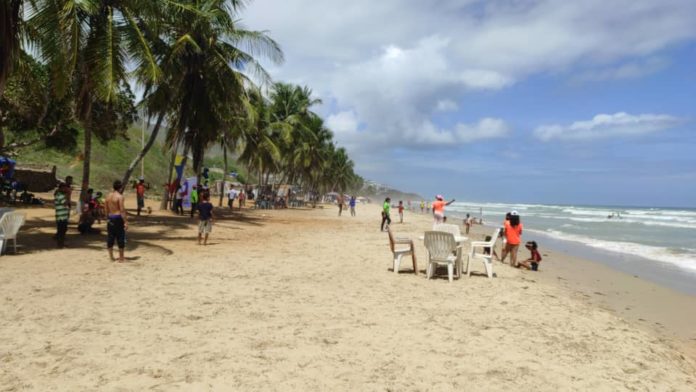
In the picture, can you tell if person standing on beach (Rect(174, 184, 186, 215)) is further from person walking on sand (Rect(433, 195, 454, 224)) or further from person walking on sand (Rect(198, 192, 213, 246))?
person walking on sand (Rect(433, 195, 454, 224))

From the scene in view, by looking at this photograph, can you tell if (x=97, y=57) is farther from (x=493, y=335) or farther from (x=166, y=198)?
(x=166, y=198)

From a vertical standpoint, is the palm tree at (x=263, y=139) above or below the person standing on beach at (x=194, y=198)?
above

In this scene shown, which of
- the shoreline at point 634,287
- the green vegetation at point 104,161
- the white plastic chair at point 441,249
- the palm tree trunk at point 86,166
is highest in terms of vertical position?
the green vegetation at point 104,161

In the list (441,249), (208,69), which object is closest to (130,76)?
(208,69)

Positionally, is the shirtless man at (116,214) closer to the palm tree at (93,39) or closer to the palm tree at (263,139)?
the palm tree at (93,39)

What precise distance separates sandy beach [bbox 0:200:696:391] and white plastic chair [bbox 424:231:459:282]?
0.29 m

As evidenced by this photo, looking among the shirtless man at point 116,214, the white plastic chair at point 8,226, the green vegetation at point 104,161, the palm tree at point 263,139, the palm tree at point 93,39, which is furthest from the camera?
the green vegetation at point 104,161

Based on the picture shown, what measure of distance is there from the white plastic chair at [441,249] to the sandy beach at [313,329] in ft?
0.95

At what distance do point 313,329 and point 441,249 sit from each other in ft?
12.3

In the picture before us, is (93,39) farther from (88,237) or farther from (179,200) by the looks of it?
(179,200)

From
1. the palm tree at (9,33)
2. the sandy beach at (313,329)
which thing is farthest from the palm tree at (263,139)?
the sandy beach at (313,329)

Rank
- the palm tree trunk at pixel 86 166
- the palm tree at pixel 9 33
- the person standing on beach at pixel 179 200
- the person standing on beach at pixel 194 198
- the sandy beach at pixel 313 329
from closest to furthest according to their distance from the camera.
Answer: the sandy beach at pixel 313 329 < the palm tree at pixel 9 33 < the palm tree trunk at pixel 86 166 < the person standing on beach at pixel 194 198 < the person standing on beach at pixel 179 200

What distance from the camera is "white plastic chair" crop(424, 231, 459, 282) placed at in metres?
8.04

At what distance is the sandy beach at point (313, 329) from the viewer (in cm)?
379
